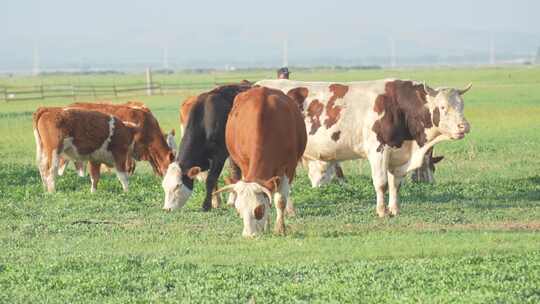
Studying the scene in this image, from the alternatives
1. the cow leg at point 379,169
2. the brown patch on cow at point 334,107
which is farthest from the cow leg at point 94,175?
the cow leg at point 379,169

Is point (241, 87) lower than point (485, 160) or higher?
higher

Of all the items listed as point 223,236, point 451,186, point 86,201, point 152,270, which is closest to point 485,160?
point 451,186

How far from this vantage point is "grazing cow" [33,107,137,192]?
896 inches

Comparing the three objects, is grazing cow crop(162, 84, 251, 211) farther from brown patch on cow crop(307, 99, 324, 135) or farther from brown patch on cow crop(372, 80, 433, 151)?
brown patch on cow crop(372, 80, 433, 151)

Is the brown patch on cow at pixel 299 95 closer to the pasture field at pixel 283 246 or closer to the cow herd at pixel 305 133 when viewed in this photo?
the cow herd at pixel 305 133

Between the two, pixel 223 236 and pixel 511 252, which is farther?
pixel 223 236

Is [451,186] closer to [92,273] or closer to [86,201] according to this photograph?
[86,201]

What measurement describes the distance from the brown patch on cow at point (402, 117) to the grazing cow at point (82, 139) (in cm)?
567

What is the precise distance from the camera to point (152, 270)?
13.1m

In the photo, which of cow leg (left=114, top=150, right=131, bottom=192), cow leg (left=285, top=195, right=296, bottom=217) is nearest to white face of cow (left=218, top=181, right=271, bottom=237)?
cow leg (left=285, top=195, right=296, bottom=217)

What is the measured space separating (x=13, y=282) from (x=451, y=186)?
1086cm

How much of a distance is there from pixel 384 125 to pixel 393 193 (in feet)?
3.82

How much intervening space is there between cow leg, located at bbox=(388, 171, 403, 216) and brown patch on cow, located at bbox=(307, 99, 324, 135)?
1.57m

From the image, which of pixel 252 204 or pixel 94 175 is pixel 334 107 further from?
pixel 94 175
